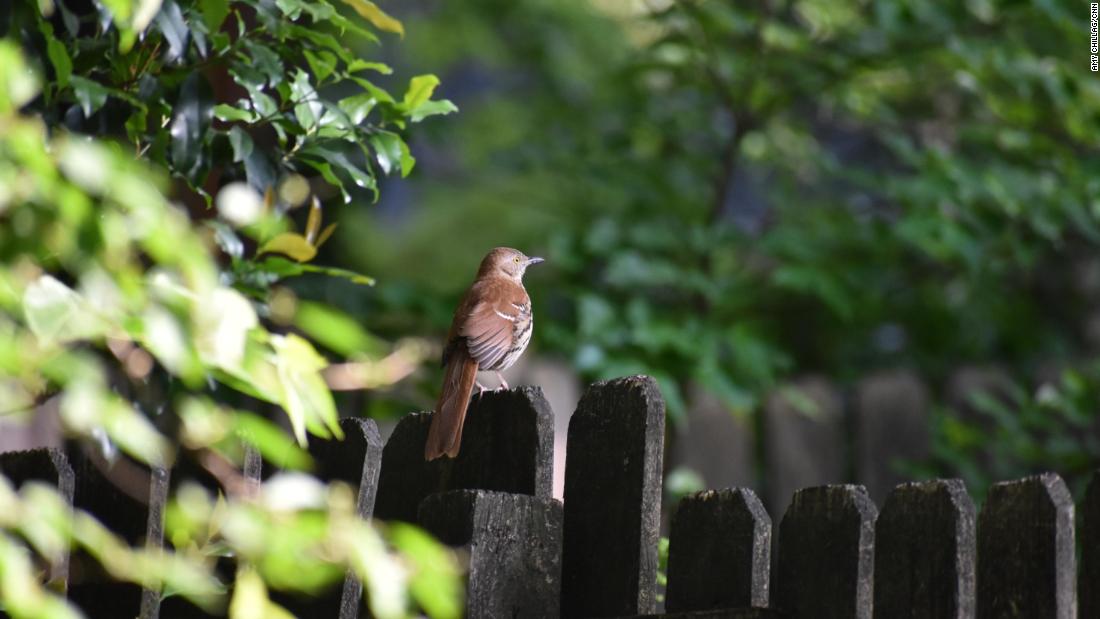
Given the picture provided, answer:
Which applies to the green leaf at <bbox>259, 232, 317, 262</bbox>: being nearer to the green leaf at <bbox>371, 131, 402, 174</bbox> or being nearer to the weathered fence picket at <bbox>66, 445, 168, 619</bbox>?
the green leaf at <bbox>371, 131, 402, 174</bbox>

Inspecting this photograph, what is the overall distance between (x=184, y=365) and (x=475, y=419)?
3.94 ft

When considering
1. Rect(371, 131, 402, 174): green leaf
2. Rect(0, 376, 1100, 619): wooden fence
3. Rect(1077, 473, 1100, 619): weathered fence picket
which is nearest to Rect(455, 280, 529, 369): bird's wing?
Rect(0, 376, 1100, 619): wooden fence

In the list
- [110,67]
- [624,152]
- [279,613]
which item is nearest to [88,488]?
[110,67]

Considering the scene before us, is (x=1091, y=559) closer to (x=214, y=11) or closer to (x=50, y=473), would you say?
(x=214, y=11)

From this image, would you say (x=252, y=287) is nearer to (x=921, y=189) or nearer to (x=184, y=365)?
(x=184, y=365)

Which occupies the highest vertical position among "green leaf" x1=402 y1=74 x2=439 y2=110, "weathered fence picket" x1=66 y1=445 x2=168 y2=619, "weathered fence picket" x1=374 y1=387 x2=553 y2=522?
"green leaf" x1=402 y1=74 x2=439 y2=110

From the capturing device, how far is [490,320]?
344 centimetres

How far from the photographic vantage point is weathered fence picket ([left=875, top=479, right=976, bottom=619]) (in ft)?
6.46

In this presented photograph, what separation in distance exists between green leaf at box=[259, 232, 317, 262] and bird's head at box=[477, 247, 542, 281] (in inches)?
54.9

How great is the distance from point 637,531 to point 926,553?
1.43ft

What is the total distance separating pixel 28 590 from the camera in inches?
48.1

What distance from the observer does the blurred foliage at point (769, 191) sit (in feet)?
17.3

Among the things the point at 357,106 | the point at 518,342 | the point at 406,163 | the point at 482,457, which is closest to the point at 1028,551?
the point at 482,457

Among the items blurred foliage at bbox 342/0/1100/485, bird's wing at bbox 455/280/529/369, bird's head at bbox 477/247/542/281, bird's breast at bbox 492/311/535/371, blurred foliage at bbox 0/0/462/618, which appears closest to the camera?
blurred foliage at bbox 0/0/462/618
